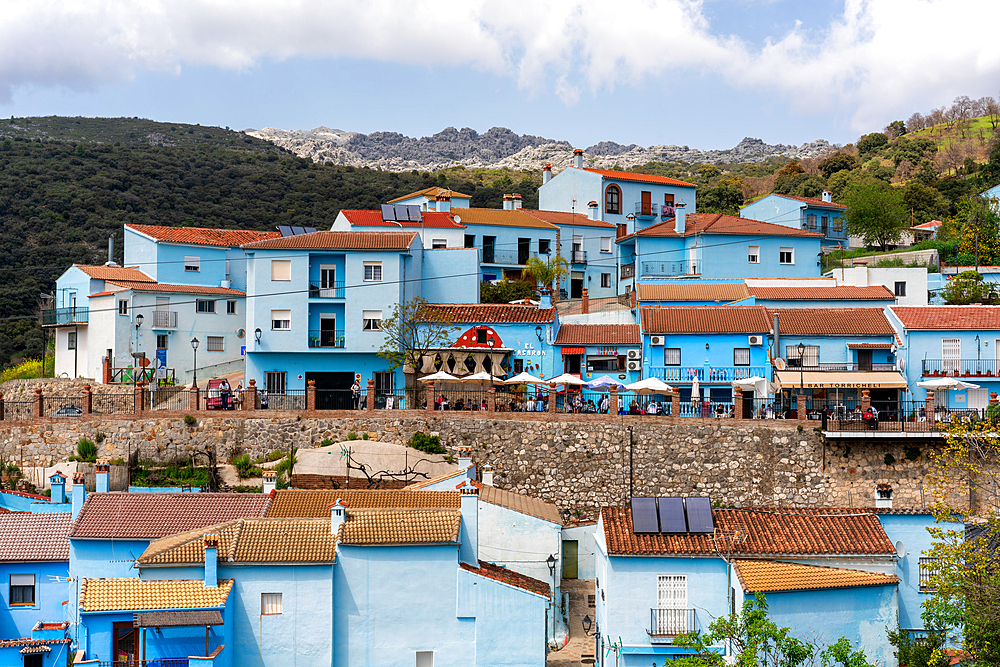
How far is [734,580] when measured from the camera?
2506 cm

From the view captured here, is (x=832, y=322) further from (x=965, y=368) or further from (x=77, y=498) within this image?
(x=77, y=498)

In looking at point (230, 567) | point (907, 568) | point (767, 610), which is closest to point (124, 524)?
point (230, 567)

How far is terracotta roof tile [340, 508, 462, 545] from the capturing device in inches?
973

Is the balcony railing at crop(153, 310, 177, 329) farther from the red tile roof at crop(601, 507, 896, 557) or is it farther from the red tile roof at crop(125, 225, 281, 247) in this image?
the red tile roof at crop(601, 507, 896, 557)

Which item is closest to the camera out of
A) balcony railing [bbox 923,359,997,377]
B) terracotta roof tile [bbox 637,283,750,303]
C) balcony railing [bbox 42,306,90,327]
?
balcony railing [bbox 923,359,997,377]

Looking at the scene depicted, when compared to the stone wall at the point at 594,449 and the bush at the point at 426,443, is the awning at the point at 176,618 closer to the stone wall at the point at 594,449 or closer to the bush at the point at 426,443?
the bush at the point at 426,443

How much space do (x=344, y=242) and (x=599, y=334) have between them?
13.3 meters

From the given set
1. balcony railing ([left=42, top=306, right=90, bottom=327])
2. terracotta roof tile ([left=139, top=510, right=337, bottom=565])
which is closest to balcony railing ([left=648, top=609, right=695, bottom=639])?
terracotta roof tile ([left=139, top=510, right=337, bottom=565])

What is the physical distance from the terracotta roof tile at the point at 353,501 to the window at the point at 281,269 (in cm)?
1900

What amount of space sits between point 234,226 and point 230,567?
63.6m

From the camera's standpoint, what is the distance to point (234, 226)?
83688mm

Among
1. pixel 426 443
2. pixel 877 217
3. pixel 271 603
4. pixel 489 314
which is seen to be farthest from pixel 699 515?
pixel 877 217

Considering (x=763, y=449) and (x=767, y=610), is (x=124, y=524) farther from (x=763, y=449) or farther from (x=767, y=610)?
(x=763, y=449)

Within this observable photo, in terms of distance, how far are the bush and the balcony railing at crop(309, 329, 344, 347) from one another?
29.9ft
